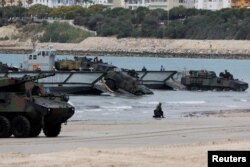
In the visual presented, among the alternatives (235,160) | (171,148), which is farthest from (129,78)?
(235,160)

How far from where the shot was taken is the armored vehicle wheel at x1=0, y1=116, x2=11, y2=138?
2766 cm

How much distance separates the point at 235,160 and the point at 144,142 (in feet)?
34.4

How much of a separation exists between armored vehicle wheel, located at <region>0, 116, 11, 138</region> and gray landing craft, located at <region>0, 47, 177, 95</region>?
1289 inches

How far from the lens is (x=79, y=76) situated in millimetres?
65938

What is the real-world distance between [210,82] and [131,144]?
50814 millimetres

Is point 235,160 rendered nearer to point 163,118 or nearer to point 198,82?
point 163,118

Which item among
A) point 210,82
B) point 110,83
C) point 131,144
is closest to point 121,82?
point 110,83

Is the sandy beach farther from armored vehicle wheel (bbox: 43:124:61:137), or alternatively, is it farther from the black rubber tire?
the black rubber tire

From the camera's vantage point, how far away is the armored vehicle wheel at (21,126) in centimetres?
2767

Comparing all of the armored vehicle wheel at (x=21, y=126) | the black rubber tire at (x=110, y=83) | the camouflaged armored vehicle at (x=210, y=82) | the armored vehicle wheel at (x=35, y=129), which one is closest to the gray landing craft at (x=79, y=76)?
the black rubber tire at (x=110, y=83)

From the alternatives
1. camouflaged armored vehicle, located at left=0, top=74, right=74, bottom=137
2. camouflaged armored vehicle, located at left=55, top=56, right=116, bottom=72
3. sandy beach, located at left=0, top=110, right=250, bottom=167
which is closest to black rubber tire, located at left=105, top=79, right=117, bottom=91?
camouflaged armored vehicle, located at left=55, top=56, right=116, bottom=72

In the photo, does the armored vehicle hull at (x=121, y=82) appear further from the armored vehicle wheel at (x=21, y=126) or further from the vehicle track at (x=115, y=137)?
the armored vehicle wheel at (x=21, y=126)

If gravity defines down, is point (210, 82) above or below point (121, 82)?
below

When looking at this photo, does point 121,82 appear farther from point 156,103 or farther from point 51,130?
point 51,130
